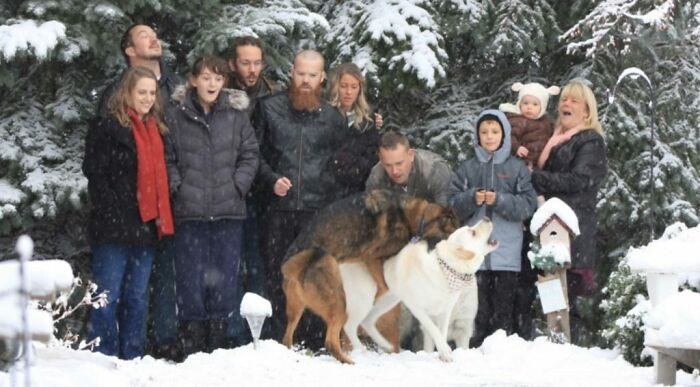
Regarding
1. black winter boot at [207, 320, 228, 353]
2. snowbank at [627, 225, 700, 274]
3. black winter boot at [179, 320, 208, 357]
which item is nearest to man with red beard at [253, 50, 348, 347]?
black winter boot at [207, 320, 228, 353]

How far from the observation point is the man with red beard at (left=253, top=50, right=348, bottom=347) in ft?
26.8

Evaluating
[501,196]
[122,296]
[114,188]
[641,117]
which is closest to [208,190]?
[114,188]

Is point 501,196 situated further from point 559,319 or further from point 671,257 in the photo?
point 671,257

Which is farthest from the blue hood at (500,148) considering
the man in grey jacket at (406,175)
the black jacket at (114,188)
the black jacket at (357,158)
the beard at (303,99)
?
the black jacket at (114,188)

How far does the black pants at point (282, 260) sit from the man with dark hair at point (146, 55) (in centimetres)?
112

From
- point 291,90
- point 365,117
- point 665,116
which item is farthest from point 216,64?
point 665,116

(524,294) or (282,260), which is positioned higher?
(282,260)

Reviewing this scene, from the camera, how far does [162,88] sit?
816 cm

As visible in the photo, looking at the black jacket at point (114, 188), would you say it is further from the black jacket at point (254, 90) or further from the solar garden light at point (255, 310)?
the solar garden light at point (255, 310)

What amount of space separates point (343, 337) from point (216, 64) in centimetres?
199

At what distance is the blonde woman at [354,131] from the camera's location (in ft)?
26.7

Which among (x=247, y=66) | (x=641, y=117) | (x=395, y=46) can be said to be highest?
(x=395, y=46)

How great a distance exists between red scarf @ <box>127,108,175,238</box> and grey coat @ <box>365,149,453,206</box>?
1420 millimetres

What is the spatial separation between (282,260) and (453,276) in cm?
131
